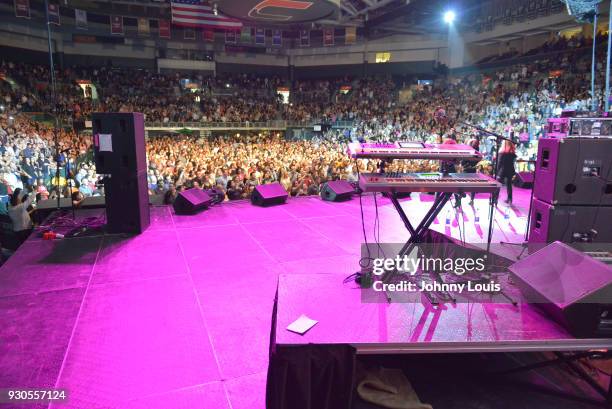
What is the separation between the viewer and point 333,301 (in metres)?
2.86

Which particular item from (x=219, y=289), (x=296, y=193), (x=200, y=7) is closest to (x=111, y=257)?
(x=219, y=289)

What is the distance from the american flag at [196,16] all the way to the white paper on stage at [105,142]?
30.3 feet

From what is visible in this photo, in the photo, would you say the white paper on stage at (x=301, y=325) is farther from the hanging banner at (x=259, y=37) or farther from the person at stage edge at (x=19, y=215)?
the hanging banner at (x=259, y=37)

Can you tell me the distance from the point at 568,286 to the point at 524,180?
784 cm

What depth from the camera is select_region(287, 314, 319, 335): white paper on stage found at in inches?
92.4

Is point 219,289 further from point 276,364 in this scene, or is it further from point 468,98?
point 468,98

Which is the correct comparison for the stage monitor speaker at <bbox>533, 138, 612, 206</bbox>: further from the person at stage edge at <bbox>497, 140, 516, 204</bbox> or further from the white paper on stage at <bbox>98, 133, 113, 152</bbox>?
the white paper on stage at <bbox>98, 133, 113, 152</bbox>

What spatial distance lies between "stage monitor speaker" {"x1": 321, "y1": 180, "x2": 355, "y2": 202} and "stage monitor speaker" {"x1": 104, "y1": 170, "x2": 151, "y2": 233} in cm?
348

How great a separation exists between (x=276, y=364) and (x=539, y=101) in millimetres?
16361

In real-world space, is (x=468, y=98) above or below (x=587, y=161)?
above

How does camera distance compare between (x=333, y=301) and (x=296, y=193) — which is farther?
(x=296, y=193)

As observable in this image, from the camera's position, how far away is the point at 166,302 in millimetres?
3629

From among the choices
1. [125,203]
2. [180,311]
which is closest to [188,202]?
[125,203]

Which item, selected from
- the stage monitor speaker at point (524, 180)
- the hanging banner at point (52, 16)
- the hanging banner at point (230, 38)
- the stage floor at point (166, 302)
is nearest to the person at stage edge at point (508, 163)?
the stage floor at point (166, 302)
